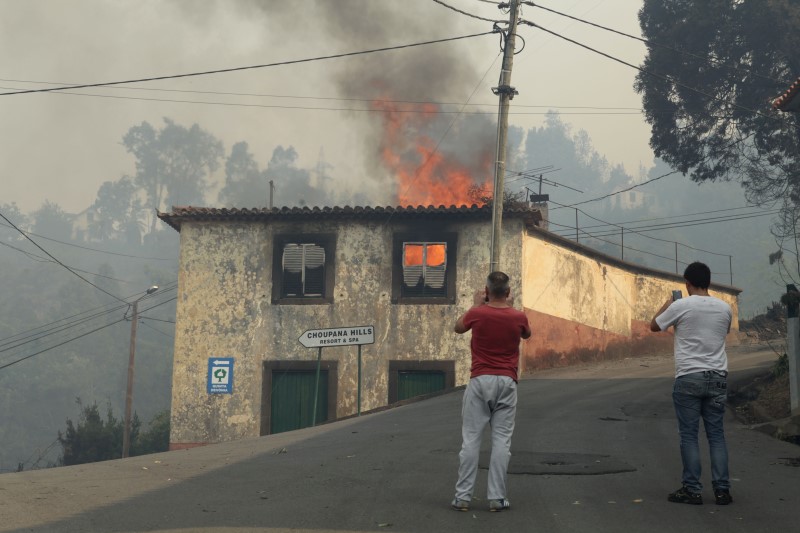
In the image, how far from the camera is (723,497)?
654cm

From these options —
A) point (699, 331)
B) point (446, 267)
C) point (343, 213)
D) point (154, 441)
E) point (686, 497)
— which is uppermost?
point (343, 213)

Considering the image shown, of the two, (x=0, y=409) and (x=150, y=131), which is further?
(x=150, y=131)

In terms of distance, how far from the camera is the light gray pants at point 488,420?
6410 millimetres

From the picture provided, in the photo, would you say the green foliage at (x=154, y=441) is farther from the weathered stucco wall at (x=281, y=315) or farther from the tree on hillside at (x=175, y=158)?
the tree on hillside at (x=175, y=158)

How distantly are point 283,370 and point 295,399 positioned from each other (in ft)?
2.74

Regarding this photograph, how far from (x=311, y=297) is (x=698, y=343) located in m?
18.3

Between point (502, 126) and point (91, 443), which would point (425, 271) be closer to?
point (502, 126)

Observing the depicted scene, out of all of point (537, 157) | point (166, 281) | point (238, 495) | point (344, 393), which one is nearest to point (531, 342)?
point (344, 393)

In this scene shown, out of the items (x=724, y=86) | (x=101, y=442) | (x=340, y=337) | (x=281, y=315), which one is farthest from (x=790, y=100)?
(x=101, y=442)

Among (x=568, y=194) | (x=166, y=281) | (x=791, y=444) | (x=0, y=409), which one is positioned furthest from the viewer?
(x=568, y=194)

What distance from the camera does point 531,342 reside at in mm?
24375

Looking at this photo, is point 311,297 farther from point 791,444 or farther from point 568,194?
point 568,194

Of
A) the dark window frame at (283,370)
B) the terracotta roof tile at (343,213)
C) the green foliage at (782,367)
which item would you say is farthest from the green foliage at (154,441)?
the green foliage at (782,367)

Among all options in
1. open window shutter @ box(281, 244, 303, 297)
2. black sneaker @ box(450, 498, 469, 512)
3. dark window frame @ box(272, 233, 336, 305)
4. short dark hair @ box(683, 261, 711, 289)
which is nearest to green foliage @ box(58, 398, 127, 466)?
dark window frame @ box(272, 233, 336, 305)
